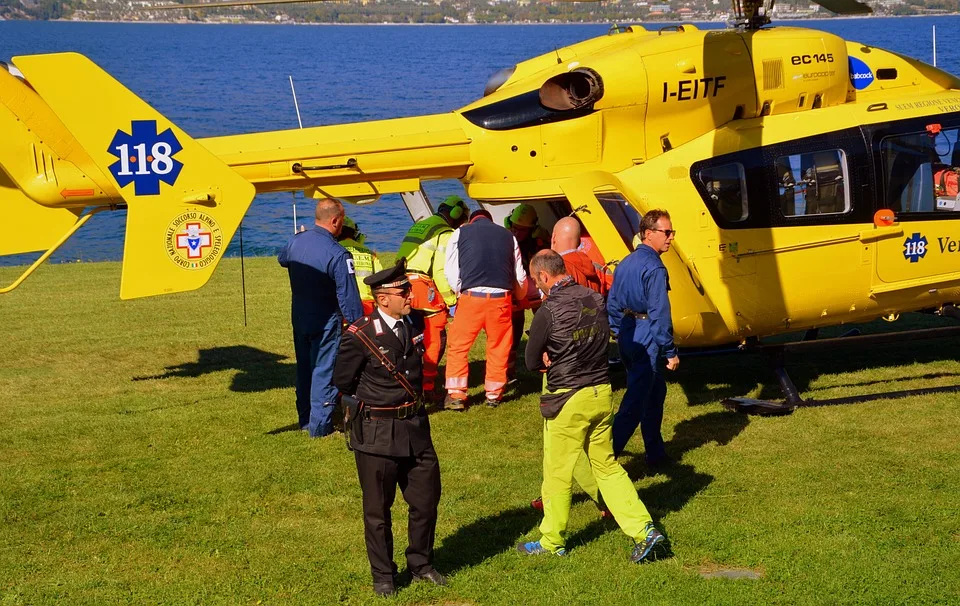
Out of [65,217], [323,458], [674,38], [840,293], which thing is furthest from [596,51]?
[65,217]

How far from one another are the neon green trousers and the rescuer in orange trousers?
3.36 metres

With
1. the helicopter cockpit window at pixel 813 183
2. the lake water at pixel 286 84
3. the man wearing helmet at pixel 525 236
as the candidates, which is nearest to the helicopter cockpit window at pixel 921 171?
the helicopter cockpit window at pixel 813 183

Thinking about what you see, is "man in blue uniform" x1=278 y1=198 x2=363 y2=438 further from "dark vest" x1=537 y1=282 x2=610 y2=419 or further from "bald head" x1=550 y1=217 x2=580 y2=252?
"dark vest" x1=537 y1=282 x2=610 y2=419

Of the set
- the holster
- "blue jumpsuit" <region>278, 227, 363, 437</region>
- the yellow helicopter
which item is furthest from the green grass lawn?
the yellow helicopter

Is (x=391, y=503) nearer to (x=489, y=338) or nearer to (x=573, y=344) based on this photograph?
(x=573, y=344)

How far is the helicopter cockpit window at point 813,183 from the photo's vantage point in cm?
920

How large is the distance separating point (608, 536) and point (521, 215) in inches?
184

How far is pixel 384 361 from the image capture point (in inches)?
224

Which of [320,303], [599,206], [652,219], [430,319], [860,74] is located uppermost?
[860,74]

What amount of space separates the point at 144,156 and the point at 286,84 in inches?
3029

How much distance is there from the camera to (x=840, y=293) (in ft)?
30.8

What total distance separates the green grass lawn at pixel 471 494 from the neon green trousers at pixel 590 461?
29 centimetres

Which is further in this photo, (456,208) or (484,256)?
(456,208)

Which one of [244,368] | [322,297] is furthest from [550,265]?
[244,368]
